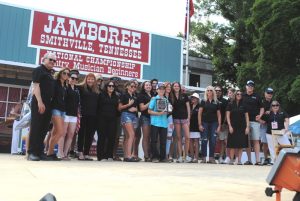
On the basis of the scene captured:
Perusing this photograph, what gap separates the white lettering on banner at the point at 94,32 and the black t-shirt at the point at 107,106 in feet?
21.7

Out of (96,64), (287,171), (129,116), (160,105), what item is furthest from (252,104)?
(96,64)

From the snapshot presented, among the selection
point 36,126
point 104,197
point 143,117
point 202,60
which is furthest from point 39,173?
point 202,60

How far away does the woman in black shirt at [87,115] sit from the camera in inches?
281

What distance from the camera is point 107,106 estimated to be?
7.32 metres

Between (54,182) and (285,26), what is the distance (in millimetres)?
16917

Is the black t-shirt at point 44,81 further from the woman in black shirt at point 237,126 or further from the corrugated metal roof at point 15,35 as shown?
the corrugated metal roof at point 15,35

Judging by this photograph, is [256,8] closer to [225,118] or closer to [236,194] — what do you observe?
[225,118]

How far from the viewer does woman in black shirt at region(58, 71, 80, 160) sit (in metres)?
6.80

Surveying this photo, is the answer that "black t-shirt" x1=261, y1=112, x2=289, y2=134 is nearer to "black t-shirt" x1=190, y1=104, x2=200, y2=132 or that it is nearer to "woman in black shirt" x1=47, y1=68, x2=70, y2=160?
"black t-shirt" x1=190, y1=104, x2=200, y2=132

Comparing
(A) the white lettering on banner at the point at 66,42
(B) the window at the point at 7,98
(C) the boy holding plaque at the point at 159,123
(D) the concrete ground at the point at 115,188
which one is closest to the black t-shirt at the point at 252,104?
(C) the boy holding plaque at the point at 159,123

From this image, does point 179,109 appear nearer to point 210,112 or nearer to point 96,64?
point 210,112

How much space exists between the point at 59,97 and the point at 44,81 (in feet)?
1.30

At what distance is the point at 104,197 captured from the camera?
2.88m

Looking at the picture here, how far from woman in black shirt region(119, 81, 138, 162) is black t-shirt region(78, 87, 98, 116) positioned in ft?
1.79
